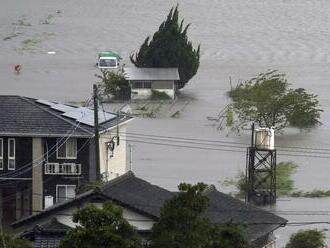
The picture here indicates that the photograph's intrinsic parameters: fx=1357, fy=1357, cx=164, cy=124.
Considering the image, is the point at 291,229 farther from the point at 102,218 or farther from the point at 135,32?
the point at 135,32

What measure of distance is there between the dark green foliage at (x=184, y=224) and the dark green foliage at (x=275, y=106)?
578 inches

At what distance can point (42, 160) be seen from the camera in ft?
50.4

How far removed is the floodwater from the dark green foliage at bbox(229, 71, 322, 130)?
303 millimetres

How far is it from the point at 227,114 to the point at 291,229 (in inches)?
388

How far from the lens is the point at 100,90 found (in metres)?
28.2

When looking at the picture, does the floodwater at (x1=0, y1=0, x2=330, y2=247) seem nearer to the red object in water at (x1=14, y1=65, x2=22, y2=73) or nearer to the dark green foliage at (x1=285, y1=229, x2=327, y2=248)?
the red object in water at (x1=14, y1=65, x2=22, y2=73)

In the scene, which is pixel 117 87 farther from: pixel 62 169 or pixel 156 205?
pixel 156 205

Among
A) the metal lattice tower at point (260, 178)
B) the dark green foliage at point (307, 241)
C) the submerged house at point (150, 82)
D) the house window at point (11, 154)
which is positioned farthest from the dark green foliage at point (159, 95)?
the dark green foliage at point (307, 241)

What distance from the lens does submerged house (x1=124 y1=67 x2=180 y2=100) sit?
28.5 meters

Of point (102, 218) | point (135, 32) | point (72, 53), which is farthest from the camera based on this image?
point (135, 32)

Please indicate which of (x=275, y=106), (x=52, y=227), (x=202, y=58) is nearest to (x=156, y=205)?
(x=52, y=227)

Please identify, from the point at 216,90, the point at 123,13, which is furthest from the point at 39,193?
the point at 123,13

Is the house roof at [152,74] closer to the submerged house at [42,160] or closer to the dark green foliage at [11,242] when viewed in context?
the submerged house at [42,160]

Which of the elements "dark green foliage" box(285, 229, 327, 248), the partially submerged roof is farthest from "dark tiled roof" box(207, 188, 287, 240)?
the partially submerged roof
